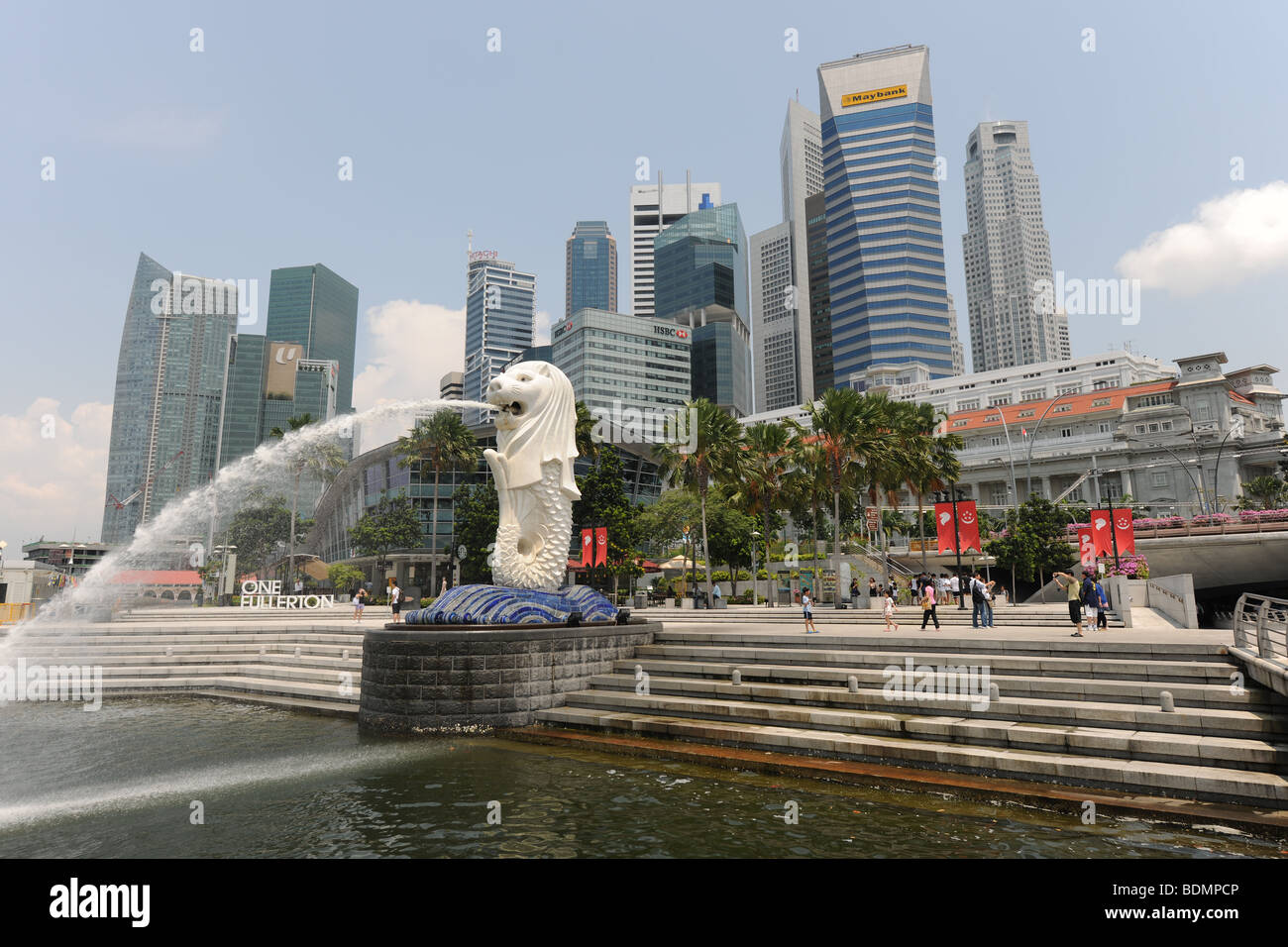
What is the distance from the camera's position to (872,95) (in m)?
159

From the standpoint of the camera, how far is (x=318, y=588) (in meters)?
72.8

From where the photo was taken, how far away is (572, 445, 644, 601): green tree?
1759 inches

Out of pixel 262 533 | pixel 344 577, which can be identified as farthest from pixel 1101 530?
pixel 262 533

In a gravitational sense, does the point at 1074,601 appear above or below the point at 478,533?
below

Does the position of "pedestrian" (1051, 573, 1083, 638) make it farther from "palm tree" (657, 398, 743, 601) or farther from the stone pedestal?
"palm tree" (657, 398, 743, 601)

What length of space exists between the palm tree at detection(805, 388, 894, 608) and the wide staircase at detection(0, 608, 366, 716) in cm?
2278

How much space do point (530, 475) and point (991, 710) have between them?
11.1 metres

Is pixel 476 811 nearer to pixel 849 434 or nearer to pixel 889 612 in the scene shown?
pixel 889 612

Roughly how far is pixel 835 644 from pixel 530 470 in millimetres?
8233

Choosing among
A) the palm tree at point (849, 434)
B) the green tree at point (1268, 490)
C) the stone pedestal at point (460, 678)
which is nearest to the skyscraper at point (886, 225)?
the green tree at point (1268, 490)

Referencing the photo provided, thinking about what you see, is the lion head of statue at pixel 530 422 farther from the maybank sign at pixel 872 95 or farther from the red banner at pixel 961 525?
the maybank sign at pixel 872 95

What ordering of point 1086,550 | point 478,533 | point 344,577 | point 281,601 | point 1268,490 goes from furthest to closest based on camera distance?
point 344,577, point 1268,490, point 478,533, point 281,601, point 1086,550

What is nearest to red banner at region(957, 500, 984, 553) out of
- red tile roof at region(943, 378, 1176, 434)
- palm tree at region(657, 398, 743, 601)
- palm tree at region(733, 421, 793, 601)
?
palm tree at region(733, 421, 793, 601)
